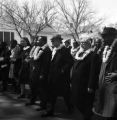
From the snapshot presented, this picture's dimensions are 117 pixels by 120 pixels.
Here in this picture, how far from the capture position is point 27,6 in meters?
31.4

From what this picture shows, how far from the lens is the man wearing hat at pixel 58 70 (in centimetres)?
652

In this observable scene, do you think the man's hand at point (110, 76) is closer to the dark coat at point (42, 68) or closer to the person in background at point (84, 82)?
the person in background at point (84, 82)

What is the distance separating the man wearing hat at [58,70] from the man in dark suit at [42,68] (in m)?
0.19

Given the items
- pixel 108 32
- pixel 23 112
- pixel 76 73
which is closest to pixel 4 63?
pixel 23 112

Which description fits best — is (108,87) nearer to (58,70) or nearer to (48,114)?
(58,70)

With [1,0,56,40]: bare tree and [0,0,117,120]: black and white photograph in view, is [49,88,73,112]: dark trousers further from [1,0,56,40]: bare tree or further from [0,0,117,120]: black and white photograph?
[1,0,56,40]: bare tree

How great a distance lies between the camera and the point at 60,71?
21.6 ft

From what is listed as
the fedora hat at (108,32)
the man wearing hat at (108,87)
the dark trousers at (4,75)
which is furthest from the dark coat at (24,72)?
the man wearing hat at (108,87)

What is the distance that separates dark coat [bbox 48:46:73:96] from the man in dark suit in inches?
8.3

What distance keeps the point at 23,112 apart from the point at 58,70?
1290 millimetres

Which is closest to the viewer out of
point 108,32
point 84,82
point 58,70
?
point 108,32

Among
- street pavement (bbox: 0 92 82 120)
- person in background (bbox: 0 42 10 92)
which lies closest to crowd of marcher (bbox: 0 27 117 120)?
street pavement (bbox: 0 92 82 120)

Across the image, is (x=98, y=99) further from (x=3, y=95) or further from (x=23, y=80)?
(x=3, y=95)

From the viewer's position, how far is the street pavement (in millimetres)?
6488
